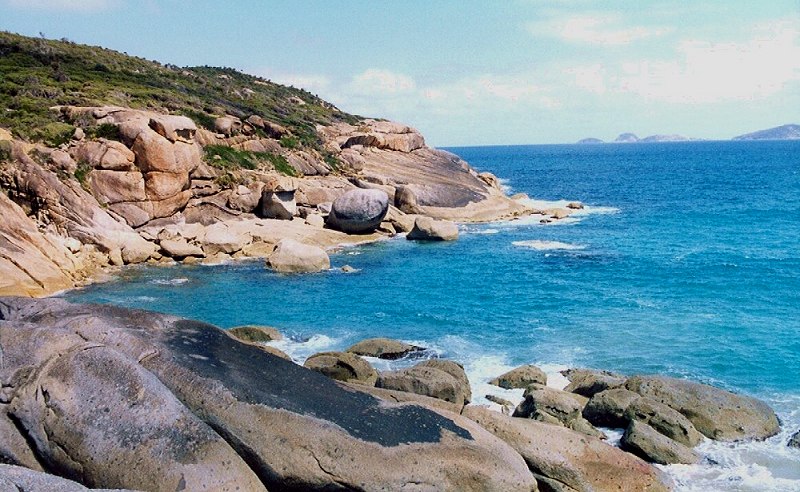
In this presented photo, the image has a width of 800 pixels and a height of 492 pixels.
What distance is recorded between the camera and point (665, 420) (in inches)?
752

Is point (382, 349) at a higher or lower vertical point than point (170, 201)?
lower

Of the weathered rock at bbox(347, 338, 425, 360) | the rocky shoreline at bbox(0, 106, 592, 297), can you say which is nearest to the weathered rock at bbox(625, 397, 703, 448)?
the weathered rock at bbox(347, 338, 425, 360)

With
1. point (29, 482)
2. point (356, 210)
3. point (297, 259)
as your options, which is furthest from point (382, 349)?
point (356, 210)

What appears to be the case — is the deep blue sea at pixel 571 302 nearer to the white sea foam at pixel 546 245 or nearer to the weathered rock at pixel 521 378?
the white sea foam at pixel 546 245

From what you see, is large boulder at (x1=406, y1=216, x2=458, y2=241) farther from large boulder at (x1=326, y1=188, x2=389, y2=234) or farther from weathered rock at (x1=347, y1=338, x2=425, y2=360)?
weathered rock at (x1=347, y1=338, x2=425, y2=360)

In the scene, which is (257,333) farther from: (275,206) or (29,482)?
(275,206)

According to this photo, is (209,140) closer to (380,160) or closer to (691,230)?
(380,160)

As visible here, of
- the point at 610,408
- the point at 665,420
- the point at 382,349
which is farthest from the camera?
the point at 382,349

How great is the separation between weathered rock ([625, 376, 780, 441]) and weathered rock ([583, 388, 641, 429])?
1017 mm

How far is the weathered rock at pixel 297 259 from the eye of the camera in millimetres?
41562

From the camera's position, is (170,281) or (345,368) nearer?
(345,368)

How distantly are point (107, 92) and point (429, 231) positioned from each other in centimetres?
2922

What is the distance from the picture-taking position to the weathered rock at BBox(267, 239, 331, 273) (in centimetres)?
4156

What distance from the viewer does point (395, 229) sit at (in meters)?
55.8
